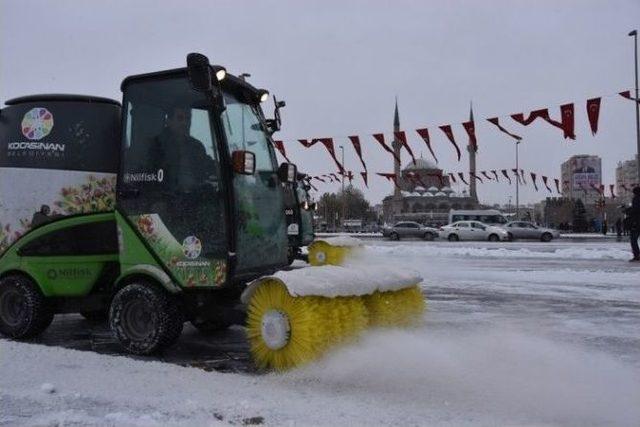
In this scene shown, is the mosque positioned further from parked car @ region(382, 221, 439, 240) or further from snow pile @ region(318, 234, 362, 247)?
snow pile @ region(318, 234, 362, 247)

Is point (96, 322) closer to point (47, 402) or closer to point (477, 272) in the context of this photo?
point (47, 402)

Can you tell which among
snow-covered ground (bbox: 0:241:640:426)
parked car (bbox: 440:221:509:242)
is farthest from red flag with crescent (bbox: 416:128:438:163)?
snow-covered ground (bbox: 0:241:640:426)

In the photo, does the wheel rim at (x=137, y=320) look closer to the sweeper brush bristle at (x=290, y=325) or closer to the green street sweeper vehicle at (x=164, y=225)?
the green street sweeper vehicle at (x=164, y=225)

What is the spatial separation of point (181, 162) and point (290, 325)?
179cm

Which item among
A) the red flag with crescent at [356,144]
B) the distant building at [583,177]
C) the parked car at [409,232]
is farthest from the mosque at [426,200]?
the red flag with crescent at [356,144]

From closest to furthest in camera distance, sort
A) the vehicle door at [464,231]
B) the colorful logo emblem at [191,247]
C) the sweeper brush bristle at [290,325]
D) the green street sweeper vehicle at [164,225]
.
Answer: the sweeper brush bristle at [290,325] < the green street sweeper vehicle at [164,225] < the colorful logo emblem at [191,247] < the vehicle door at [464,231]

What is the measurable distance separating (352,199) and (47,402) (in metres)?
102

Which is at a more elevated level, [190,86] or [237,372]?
[190,86]

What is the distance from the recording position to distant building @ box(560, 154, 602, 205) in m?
103

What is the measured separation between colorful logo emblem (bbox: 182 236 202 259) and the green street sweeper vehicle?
1 centimetres

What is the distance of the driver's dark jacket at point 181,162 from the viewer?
5.43 metres

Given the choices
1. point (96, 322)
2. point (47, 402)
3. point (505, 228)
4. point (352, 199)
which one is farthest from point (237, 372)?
point (352, 199)

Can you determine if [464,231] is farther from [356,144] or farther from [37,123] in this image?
[37,123]

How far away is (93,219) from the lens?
19.9 feet
